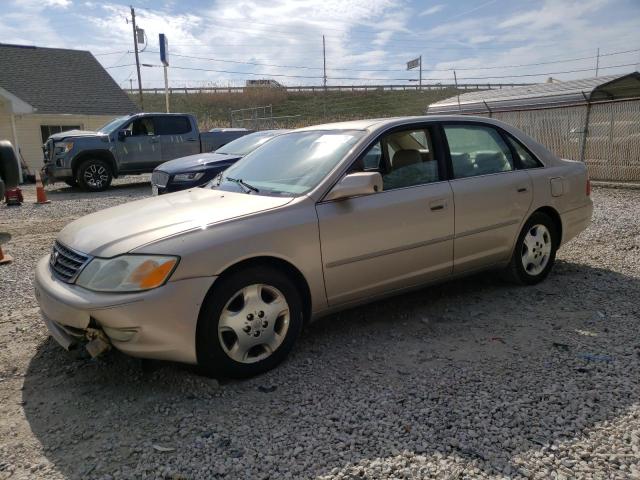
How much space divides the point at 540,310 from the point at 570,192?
1.36 meters

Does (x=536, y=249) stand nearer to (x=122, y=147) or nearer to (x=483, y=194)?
Result: (x=483, y=194)

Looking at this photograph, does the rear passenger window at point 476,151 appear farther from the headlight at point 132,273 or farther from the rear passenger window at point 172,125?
the rear passenger window at point 172,125

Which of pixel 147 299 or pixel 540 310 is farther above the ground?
pixel 147 299

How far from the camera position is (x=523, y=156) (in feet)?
15.2

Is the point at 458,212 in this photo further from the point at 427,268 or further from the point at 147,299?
the point at 147,299

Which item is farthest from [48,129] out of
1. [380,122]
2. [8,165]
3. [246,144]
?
[380,122]

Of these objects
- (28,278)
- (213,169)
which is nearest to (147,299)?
(28,278)

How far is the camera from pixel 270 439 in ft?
8.33

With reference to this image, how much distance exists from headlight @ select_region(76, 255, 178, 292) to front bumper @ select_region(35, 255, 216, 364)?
4 cm

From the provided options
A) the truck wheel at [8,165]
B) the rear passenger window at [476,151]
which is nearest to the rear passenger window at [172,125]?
the truck wheel at [8,165]

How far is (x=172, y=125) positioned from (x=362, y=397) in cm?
1271

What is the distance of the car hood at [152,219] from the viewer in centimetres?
294

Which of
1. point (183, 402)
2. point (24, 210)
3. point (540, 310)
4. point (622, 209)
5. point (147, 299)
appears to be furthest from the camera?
point (24, 210)

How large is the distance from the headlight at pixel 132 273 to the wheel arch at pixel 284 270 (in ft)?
0.95
